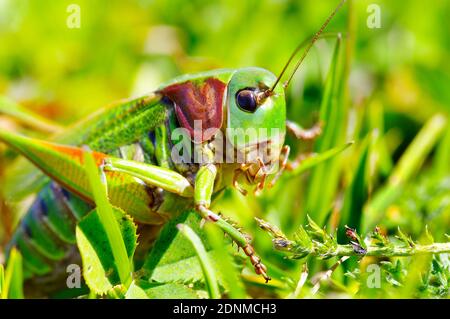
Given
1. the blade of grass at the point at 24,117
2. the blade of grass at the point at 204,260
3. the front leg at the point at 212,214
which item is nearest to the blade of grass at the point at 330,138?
the front leg at the point at 212,214

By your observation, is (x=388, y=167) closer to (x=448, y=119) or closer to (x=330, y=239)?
(x=448, y=119)

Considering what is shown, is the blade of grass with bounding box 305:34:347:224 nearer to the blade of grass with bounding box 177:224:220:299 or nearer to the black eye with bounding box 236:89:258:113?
the black eye with bounding box 236:89:258:113

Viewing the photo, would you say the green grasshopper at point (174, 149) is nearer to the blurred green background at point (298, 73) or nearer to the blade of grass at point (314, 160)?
the blade of grass at point (314, 160)

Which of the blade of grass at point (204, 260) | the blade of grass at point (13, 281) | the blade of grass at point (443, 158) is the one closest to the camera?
the blade of grass at point (204, 260)

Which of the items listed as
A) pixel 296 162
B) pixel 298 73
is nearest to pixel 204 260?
pixel 296 162
